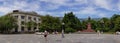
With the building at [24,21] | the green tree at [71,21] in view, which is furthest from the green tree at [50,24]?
the building at [24,21]

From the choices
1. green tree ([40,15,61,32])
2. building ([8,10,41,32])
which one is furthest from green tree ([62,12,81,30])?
building ([8,10,41,32])

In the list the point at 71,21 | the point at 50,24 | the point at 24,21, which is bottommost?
the point at 50,24

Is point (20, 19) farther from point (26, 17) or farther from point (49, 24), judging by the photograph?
point (49, 24)

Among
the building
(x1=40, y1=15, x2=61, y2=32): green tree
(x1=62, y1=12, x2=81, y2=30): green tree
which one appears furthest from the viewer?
the building

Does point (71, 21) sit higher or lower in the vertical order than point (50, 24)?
higher

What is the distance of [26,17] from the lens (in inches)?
4250

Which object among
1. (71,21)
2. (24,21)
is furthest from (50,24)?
(24,21)

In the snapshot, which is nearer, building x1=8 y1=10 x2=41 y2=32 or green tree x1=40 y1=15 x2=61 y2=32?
green tree x1=40 y1=15 x2=61 y2=32

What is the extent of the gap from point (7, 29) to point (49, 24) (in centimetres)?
1540

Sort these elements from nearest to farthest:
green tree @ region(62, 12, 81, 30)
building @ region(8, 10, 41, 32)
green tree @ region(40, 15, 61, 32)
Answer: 1. green tree @ region(40, 15, 61, 32)
2. green tree @ region(62, 12, 81, 30)
3. building @ region(8, 10, 41, 32)

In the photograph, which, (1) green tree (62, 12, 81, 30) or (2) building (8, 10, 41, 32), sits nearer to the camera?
(1) green tree (62, 12, 81, 30)

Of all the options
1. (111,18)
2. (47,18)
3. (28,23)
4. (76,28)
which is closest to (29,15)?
(28,23)

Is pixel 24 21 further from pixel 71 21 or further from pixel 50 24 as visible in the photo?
pixel 71 21

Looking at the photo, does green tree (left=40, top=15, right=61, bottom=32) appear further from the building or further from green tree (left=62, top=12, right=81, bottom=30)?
the building
